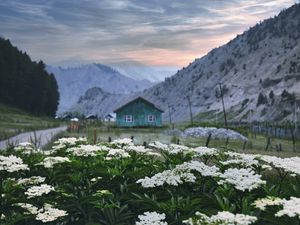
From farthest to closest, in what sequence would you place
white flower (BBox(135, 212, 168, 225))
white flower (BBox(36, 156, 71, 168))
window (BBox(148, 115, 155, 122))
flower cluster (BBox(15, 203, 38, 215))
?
window (BBox(148, 115, 155, 122)), white flower (BBox(36, 156, 71, 168)), flower cluster (BBox(15, 203, 38, 215)), white flower (BBox(135, 212, 168, 225))

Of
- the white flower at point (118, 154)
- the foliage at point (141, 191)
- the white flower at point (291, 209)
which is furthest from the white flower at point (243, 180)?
the white flower at point (118, 154)

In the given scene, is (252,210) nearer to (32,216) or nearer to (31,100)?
(32,216)

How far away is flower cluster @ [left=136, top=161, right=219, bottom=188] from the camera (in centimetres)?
824

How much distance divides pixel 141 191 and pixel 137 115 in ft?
320

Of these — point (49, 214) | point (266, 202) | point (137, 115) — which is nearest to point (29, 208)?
point (49, 214)

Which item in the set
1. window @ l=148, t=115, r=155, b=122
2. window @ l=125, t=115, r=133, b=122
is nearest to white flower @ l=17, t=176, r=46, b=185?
window @ l=125, t=115, r=133, b=122

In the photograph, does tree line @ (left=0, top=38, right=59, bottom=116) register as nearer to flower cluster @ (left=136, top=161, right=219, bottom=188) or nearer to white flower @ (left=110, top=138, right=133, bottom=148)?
white flower @ (left=110, top=138, right=133, bottom=148)

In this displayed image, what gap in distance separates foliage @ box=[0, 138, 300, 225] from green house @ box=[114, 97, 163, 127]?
9512 centimetres

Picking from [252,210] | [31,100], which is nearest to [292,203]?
[252,210]

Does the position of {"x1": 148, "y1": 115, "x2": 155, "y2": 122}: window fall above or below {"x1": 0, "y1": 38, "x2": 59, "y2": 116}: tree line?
below

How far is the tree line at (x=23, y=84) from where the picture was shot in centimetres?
13350

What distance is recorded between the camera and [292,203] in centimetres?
665

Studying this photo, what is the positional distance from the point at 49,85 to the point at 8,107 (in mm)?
19854

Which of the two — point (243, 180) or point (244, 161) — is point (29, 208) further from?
point (244, 161)
